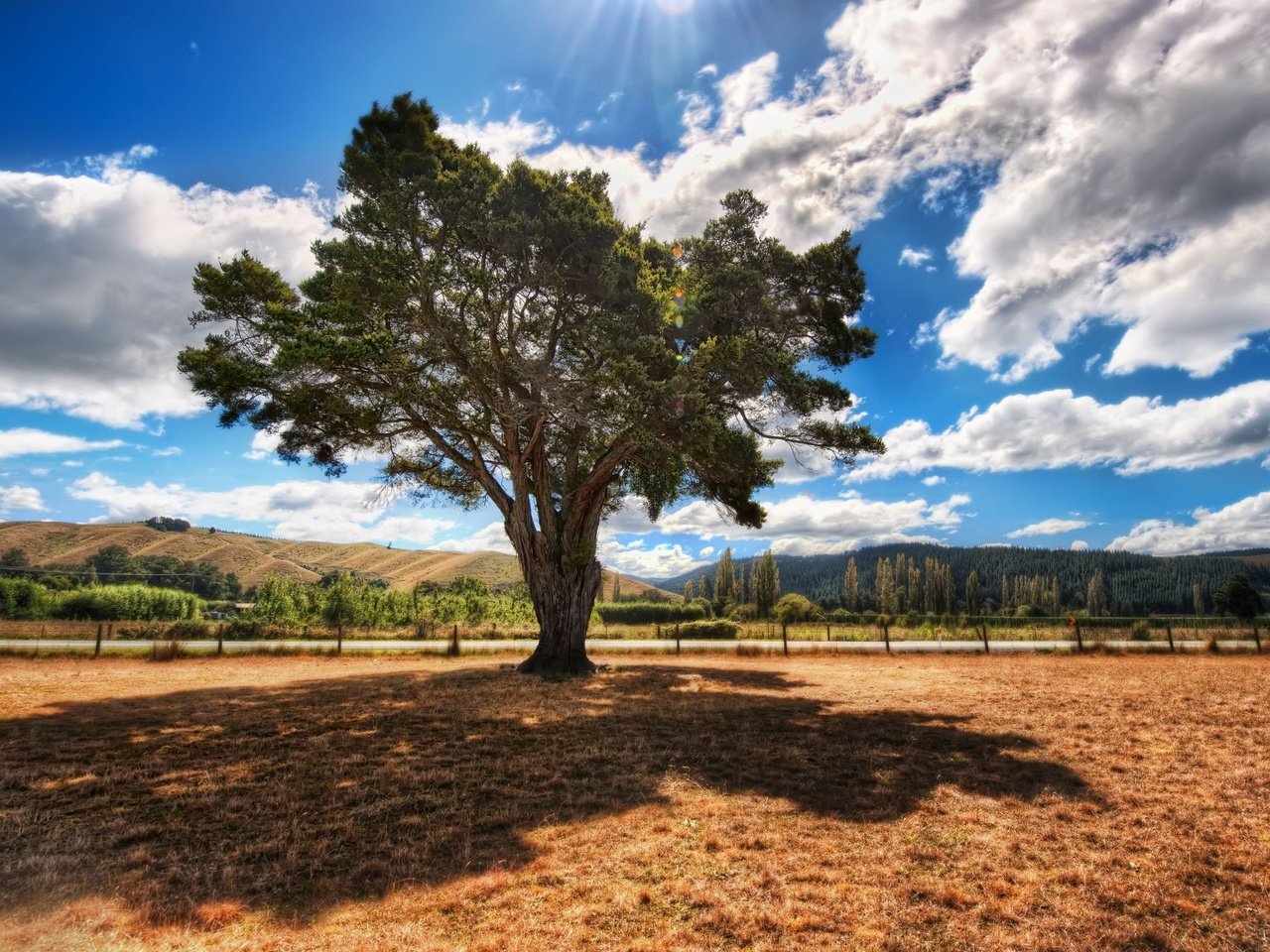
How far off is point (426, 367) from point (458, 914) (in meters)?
13.7

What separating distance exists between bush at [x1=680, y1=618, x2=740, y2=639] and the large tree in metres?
24.2

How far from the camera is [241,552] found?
144125mm

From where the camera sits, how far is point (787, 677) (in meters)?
18.0

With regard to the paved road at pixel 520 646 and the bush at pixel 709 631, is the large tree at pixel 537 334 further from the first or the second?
the bush at pixel 709 631

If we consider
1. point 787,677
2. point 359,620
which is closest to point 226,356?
point 787,677

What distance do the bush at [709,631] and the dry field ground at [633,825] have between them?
28.6m

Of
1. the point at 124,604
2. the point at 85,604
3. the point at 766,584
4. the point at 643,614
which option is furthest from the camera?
the point at 766,584

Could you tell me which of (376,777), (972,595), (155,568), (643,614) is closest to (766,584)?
(643,614)

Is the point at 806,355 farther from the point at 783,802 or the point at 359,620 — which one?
the point at 359,620

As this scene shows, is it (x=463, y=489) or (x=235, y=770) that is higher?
(x=463, y=489)

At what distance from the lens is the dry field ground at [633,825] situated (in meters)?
4.14

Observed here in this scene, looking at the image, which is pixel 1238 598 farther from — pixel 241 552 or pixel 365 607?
pixel 241 552

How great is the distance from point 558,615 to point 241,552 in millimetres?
154988

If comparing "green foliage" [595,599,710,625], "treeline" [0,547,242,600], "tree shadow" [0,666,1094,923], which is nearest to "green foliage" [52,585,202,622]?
"treeline" [0,547,242,600]
